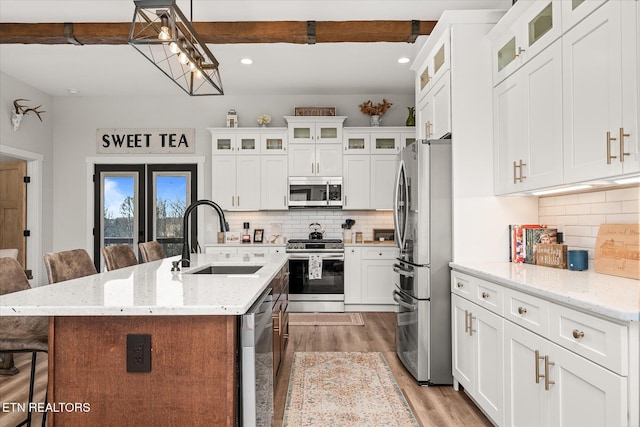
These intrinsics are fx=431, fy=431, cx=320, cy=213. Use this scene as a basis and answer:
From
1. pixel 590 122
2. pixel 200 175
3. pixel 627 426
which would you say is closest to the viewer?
pixel 627 426

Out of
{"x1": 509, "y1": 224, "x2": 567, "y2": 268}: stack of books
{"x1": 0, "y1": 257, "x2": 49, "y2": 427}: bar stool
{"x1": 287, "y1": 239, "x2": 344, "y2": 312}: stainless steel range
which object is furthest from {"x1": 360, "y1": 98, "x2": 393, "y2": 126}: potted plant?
{"x1": 0, "y1": 257, "x2": 49, "y2": 427}: bar stool

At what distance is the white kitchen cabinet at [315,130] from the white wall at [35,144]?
3.42m

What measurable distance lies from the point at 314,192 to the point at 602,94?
13.7 feet

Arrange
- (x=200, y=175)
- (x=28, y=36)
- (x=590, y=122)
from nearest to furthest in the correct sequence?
1. (x=590, y=122)
2. (x=28, y=36)
3. (x=200, y=175)

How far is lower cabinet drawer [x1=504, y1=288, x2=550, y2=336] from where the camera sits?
1854mm

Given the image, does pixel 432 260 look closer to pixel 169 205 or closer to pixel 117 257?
pixel 117 257

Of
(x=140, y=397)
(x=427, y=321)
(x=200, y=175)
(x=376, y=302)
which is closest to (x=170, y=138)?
(x=200, y=175)

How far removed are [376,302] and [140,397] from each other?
4.37 m

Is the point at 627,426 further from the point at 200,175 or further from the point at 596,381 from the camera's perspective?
the point at 200,175

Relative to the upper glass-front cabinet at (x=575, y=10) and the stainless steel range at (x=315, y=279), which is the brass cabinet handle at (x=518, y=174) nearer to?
the upper glass-front cabinet at (x=575, y=10)

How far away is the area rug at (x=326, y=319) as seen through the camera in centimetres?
500

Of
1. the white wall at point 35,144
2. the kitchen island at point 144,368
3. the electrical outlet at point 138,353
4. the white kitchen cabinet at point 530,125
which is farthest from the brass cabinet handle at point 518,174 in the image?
the white wall at point 35,144

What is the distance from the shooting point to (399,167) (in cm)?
354

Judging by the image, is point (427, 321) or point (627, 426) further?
point (427, 321)
